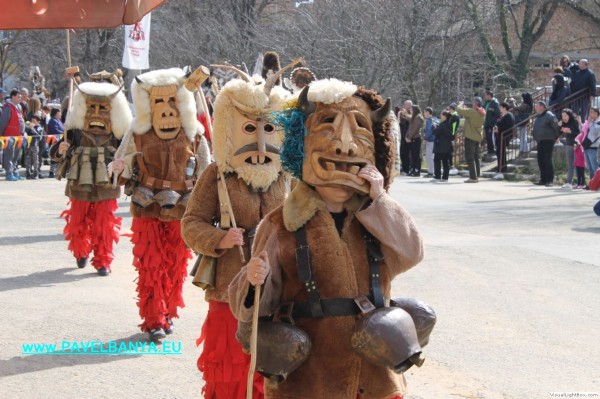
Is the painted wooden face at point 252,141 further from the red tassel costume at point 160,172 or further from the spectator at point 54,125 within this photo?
the spectator at point 54,125

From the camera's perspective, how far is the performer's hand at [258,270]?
3.63 meters

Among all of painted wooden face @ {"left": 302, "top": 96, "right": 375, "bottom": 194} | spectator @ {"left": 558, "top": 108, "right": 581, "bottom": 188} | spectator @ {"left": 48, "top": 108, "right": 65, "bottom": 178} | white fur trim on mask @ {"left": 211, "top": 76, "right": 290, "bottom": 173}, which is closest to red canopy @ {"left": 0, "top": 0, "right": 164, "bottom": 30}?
painted wooden face @ {"left": 302, "top": 96, "right": 375, "bottom": 194}

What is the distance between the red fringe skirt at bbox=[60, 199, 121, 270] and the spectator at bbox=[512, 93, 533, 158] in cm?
1597

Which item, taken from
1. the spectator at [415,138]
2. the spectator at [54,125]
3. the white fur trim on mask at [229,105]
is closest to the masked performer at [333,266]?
the white fur trim on mask at [229,105]

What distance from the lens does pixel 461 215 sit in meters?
15.1

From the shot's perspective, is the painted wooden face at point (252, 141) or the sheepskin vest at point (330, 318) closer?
the sheepskin vest at point (330, 318)

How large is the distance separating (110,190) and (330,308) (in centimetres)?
676

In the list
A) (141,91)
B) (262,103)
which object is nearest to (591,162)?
(141,91)

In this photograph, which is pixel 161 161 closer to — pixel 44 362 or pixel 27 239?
pixel 44 362

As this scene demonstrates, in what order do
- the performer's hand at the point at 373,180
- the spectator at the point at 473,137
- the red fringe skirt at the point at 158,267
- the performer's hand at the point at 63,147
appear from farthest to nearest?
the spectator at the point at 473,137 < the performer's hand at the point at 63,147 < the red fringe skirt at the point at 158,267 < the performer's hand at the point at 373,180

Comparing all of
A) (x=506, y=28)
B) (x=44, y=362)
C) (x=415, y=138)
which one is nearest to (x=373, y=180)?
(x=44, y=362)

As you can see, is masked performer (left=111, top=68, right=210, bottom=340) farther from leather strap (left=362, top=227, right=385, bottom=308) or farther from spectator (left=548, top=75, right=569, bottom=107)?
spectator (left=548, top=75, right=569, bottom=107)

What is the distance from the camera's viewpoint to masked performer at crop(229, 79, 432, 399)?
142 inches

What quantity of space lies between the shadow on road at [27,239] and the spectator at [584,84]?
569 inches
